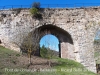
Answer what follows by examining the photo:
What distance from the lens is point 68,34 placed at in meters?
17.8

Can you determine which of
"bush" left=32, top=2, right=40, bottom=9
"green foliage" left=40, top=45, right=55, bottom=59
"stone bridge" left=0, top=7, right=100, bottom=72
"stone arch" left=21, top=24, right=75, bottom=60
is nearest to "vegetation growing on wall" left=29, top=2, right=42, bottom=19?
"bush" left=32, top=2, right=40, bottom=9

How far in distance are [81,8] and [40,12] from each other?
4304 mm

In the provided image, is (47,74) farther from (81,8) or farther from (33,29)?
(81,8)

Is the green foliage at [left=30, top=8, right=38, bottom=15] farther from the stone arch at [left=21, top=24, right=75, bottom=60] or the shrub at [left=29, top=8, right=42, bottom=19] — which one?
the stone arch at [left=21, top=24, right=75, bottom=60]

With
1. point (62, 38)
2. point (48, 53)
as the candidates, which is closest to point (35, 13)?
point (62, 38)

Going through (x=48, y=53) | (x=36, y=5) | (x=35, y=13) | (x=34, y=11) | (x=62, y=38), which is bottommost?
(x=48, y=53)

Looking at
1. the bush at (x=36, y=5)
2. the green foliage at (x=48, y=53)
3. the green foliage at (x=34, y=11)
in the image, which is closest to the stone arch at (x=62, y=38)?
the green foliage at (x=48, y=53)

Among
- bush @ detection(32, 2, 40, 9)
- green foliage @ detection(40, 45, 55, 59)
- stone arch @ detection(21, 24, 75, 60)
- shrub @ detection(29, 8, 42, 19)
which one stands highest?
bush @ detection(32, 2, 40, 9)

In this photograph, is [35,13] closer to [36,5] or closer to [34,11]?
[34,11]

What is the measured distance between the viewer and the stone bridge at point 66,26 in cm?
1694

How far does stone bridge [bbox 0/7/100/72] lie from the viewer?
667 inches

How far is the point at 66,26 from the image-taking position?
57.6 feet

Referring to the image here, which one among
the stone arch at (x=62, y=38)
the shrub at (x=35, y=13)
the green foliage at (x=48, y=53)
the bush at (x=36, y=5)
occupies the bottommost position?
the green foliage at (x=48, y=53)

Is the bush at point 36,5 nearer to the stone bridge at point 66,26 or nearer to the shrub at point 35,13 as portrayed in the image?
the shrub at point 35,13
